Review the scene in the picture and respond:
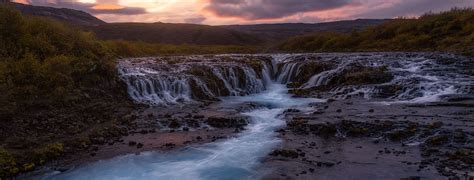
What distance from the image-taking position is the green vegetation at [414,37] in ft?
119

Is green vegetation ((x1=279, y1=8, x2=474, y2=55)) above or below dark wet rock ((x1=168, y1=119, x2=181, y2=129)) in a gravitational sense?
above

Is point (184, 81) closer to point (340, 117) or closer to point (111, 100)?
point (111, 100)

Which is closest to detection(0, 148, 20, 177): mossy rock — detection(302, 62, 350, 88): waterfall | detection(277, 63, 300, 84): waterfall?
detection(302, 62, 350, 88): waterfall

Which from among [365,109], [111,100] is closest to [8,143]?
[111,100]

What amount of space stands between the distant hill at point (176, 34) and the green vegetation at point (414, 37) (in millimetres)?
63314

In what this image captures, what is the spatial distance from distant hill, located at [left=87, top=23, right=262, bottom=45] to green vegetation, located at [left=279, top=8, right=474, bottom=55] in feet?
208

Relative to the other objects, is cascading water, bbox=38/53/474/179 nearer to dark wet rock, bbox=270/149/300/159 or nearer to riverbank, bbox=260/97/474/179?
dark wet rock, bbox=270/149/300/159

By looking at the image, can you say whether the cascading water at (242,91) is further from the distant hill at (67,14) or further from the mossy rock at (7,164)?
the distant hill at (67,14)

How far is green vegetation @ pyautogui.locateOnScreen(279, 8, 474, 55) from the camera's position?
36.2 meters

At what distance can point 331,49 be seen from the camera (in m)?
46.8

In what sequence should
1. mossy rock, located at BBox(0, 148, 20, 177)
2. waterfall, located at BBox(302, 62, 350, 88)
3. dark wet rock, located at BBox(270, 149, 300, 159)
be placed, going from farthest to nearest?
waterfall, located at BBox(302, 62, 350, 88) < dark wet rock, located at BBox(270, 149, 300, 159) < mossy rock, located at BBox(0, 148, 20, 177)

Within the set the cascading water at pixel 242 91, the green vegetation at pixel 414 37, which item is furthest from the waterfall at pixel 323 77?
the green vegetation at pixel 414 37

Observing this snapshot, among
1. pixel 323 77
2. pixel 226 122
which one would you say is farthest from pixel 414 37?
pixel 226 122

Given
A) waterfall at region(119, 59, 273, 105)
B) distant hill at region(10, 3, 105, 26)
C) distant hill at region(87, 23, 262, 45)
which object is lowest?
waterfall at region(119, 59, 273, 105)
